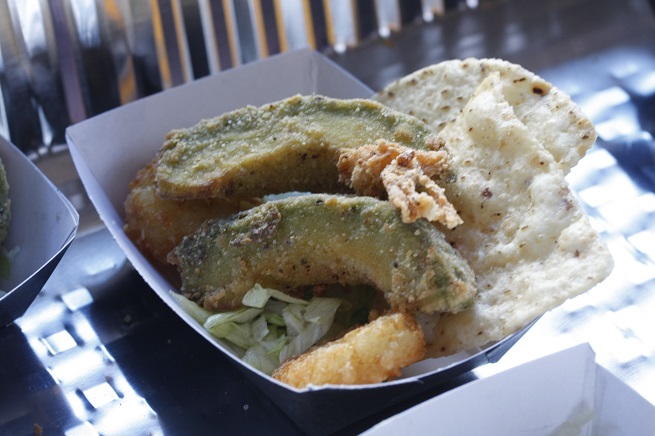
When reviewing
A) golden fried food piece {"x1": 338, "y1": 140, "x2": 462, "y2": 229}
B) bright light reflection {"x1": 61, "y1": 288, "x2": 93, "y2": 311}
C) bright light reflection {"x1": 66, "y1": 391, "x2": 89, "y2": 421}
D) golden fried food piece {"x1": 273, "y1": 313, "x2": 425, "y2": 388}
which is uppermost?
golden fried food piece {"x1": 338, "y1": 140, "x2": 462, "y2": 229}

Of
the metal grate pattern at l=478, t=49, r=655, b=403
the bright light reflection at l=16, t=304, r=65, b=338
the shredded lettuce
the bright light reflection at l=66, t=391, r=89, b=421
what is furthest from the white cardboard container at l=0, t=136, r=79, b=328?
the metal grate pattern at l=478, t=49, r=655, b=403

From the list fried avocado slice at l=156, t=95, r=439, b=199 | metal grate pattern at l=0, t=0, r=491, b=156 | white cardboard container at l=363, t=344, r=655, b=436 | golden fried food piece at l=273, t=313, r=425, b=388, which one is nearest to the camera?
white cardboard container at l=363, t=344, r=655, b=436

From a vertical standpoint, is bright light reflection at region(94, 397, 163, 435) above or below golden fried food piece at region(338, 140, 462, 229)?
below

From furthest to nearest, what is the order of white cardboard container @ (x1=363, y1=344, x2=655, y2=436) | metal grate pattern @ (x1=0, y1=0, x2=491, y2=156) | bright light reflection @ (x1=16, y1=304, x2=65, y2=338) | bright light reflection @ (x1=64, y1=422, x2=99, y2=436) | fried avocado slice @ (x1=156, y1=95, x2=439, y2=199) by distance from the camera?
metal grate pattern @ (x1=0, y1=0, x2=491, y2=156) < bright light reflection @ (x1=16, y1=304, x2=65, y2=338) < fried avocado slice @ (x1=156, y1=95, x2=439, y2=199) < bright light reflection @ (x1=64, y1=422, x2=99, y2=436) < white cardboard container @ (x1=363, y1=344, x2=655, y2=436)

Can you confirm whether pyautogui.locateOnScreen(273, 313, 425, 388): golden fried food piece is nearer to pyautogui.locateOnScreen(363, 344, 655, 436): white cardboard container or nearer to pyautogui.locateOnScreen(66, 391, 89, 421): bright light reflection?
pyautogui.locateOnScreen(363, 344, 655, 436): white cardboard container

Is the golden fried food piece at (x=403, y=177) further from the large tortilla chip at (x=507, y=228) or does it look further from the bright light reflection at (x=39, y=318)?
the bright light reflection at (x=39, y=318)

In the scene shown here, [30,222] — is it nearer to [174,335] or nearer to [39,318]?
[39,318]

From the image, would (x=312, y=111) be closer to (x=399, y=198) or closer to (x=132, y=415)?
(x=399, y=198)

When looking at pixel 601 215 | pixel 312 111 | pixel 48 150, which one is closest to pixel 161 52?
pixel 48 150

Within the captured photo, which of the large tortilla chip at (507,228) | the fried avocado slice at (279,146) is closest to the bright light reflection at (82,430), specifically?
the fried avocado slice at (279,146)
